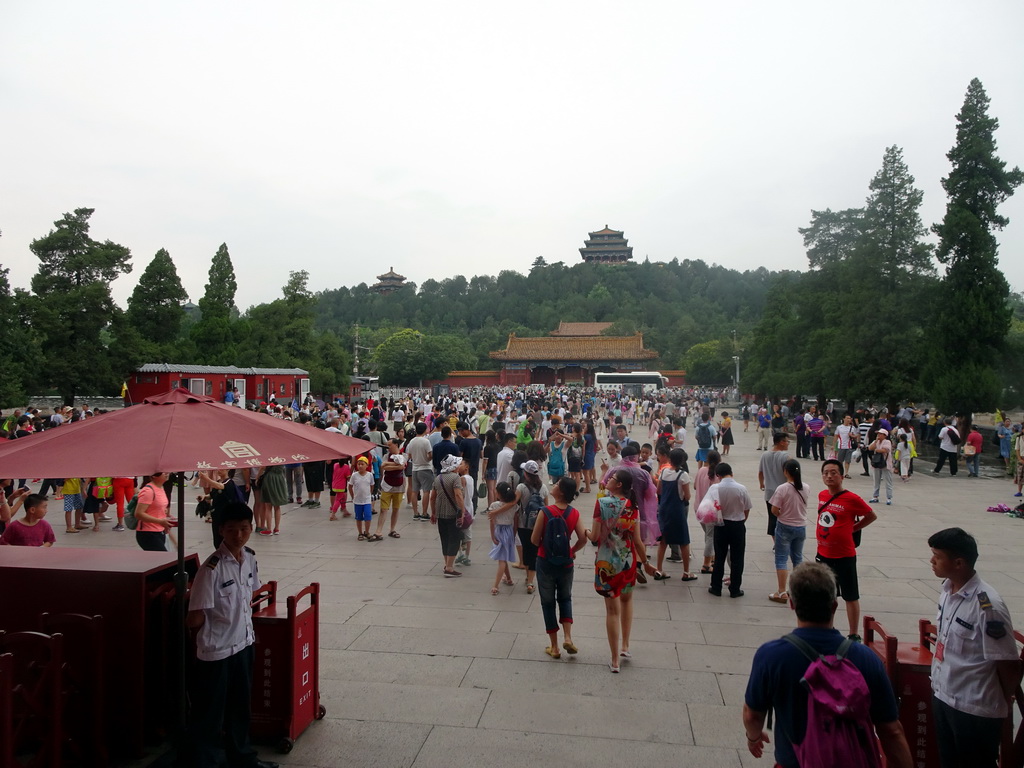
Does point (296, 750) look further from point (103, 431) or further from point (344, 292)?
point (344, 292)

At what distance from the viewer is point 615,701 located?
177 inches

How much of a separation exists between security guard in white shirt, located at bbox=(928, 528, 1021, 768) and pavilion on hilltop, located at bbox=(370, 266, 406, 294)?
4993 inches

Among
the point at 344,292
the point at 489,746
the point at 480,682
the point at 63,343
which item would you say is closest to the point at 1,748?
the point at 489,746

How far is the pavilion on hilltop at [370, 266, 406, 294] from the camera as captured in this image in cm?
12747

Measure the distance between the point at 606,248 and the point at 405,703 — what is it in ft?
403

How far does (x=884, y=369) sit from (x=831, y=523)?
2276cm

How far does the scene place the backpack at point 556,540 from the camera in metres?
5.11

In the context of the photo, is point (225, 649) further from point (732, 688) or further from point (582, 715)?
point (732, 688)

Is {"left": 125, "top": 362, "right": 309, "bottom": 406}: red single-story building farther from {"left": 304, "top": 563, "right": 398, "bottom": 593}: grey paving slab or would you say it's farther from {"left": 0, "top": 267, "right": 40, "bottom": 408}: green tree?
{"left": 304, "top": 563, "right": 398, "bottom": 593}: grey paving slab

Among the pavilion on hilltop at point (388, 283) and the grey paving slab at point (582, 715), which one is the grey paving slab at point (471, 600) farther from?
the pavilion on hilltop at point (388, 283)

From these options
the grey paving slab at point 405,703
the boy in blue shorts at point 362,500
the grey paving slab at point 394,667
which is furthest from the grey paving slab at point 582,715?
the boy in blue shorts at point 362,500

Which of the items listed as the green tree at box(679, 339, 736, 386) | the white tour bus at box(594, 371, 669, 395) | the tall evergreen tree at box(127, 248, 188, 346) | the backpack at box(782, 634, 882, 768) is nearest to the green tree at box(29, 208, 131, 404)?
the tall evergreen tree at box(127, 248, 188, 346)

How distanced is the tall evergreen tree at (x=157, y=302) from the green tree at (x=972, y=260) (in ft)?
107

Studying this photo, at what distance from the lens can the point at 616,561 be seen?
16.3 feet
